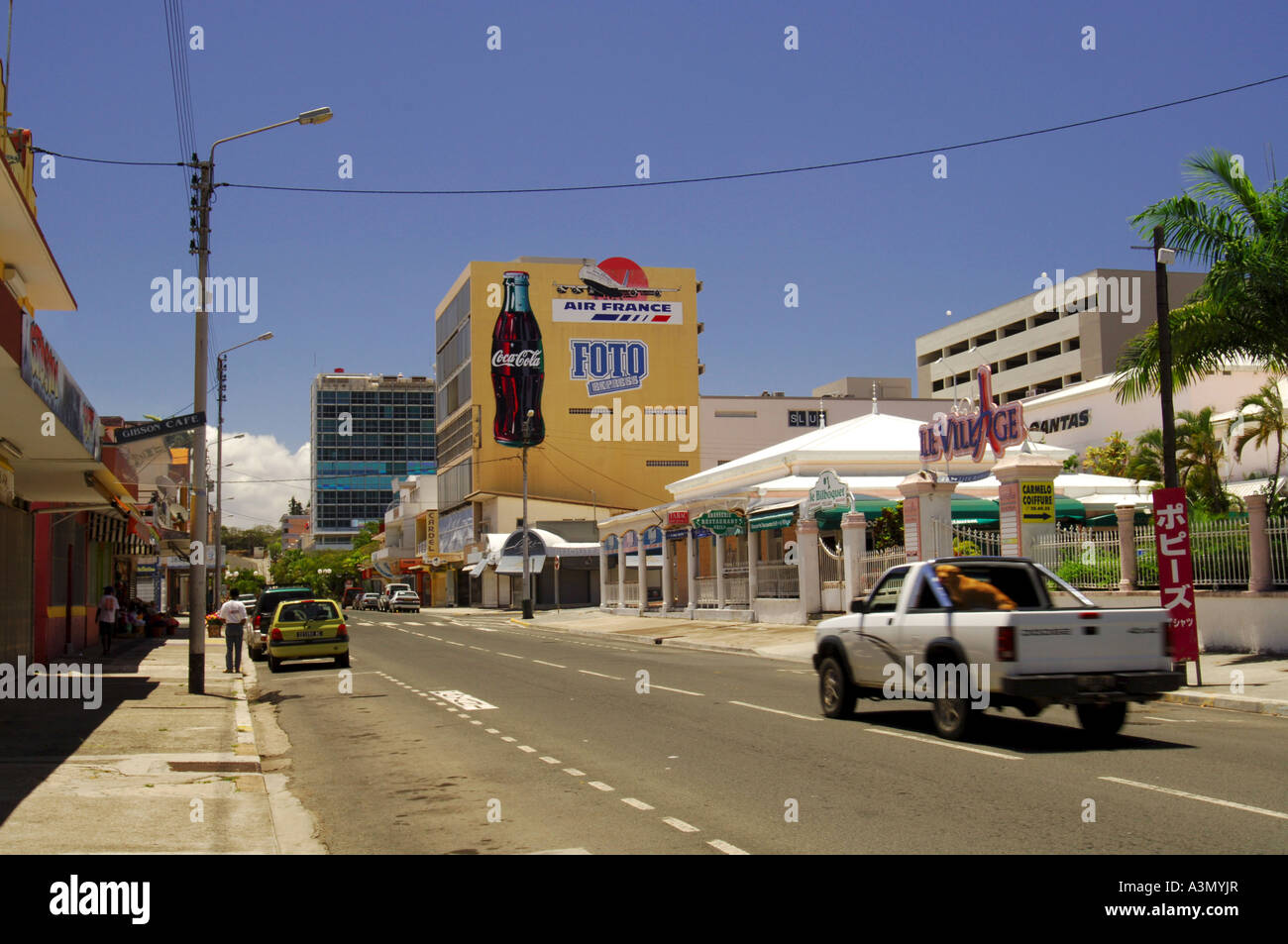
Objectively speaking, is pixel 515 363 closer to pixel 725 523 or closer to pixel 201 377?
pixel 725 523

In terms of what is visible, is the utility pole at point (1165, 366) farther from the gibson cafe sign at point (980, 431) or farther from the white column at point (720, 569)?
the white column at point (720, 569)

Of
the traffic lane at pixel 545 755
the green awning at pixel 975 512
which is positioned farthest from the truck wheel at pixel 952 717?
the green awning at pixel 975 512

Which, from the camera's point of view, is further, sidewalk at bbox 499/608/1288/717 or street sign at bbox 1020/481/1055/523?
street sign at bbox 1020/481/1055/523

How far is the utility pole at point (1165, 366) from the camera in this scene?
1812 cm

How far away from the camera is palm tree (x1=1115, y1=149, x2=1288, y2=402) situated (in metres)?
19.0

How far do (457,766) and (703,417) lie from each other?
7777cm

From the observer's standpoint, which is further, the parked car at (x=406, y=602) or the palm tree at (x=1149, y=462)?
the parked car at (x=406, y=602)

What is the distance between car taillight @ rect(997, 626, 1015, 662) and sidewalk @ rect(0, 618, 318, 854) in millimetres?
6586

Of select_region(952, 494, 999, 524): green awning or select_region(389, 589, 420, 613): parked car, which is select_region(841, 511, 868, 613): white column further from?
select_region(389, 589, 420, 613): parked car

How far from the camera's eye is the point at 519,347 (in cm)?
8088

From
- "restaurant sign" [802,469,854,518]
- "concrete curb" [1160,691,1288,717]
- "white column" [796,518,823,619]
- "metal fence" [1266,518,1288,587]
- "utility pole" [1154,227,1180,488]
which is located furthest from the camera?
"white column" [796,518,823,619]

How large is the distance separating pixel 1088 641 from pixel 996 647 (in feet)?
2.99

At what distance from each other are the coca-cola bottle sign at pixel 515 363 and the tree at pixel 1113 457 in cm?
3797

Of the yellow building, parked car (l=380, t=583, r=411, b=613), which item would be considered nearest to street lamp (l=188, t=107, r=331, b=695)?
parked car (l=380, t=583, r=411, b=613)
